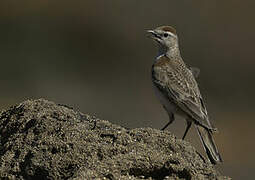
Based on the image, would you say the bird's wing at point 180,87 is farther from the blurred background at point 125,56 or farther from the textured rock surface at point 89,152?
the blurred background at point 125,56

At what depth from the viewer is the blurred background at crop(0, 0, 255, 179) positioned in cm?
2025

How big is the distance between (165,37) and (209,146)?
2.61 m

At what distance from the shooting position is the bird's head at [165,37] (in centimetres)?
1105

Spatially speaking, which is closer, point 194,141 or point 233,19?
point 194,141

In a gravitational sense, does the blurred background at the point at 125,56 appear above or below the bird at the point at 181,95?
above

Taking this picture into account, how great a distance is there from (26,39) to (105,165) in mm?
16922

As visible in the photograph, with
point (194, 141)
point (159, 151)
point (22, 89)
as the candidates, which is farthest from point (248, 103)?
point (159, 151)

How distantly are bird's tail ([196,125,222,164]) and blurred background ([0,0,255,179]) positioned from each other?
8.71 meters

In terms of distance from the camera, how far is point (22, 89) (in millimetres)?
20062

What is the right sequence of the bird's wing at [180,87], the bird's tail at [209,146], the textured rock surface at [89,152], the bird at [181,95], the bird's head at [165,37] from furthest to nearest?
the bird's head at [165,37], the bird's wing at [180,87], the bird at [181,95], the bird's tail at [209,146], the textured rock surface at [89,152]

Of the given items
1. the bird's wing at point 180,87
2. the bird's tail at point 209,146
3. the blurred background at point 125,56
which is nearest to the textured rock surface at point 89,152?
the bird's tail at point 209,146

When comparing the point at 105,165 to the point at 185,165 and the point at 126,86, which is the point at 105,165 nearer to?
the point at 185,165

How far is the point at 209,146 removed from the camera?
888 centimetres

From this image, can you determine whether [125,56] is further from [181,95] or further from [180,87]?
[181,95]
